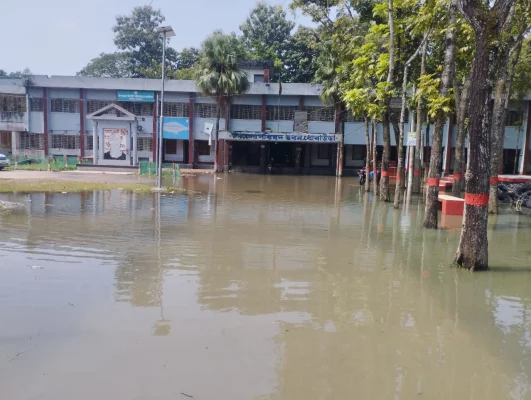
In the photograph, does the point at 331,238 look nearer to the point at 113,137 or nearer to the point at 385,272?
the point at 385,272

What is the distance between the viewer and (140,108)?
4281 cm

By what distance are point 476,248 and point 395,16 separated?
12159 millimetres

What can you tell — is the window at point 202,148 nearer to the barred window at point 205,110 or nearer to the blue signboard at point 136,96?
the barred window at point 205,110

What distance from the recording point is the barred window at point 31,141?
4272 cm

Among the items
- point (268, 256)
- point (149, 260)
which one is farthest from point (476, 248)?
point (149, 260)

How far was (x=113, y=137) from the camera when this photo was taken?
3956cm

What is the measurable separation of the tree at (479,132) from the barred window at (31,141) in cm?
4167

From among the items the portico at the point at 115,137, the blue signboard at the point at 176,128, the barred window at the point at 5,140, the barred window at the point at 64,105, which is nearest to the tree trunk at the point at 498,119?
the portico at the point at 115,137

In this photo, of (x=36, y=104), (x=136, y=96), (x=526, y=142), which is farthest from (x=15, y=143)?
(x=526, y=142)

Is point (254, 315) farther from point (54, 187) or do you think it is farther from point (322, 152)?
point (322, 152)

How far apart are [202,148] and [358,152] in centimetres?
1459

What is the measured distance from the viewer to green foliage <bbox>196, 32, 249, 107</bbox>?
121 feet

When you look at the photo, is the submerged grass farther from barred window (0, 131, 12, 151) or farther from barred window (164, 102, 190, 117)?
barred window (0, 131, 12, 151)

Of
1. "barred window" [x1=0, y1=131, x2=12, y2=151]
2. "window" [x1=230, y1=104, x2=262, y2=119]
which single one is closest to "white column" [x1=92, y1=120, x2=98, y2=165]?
"barred window" [x1=0, y1=131, x2=12, y2=151]
